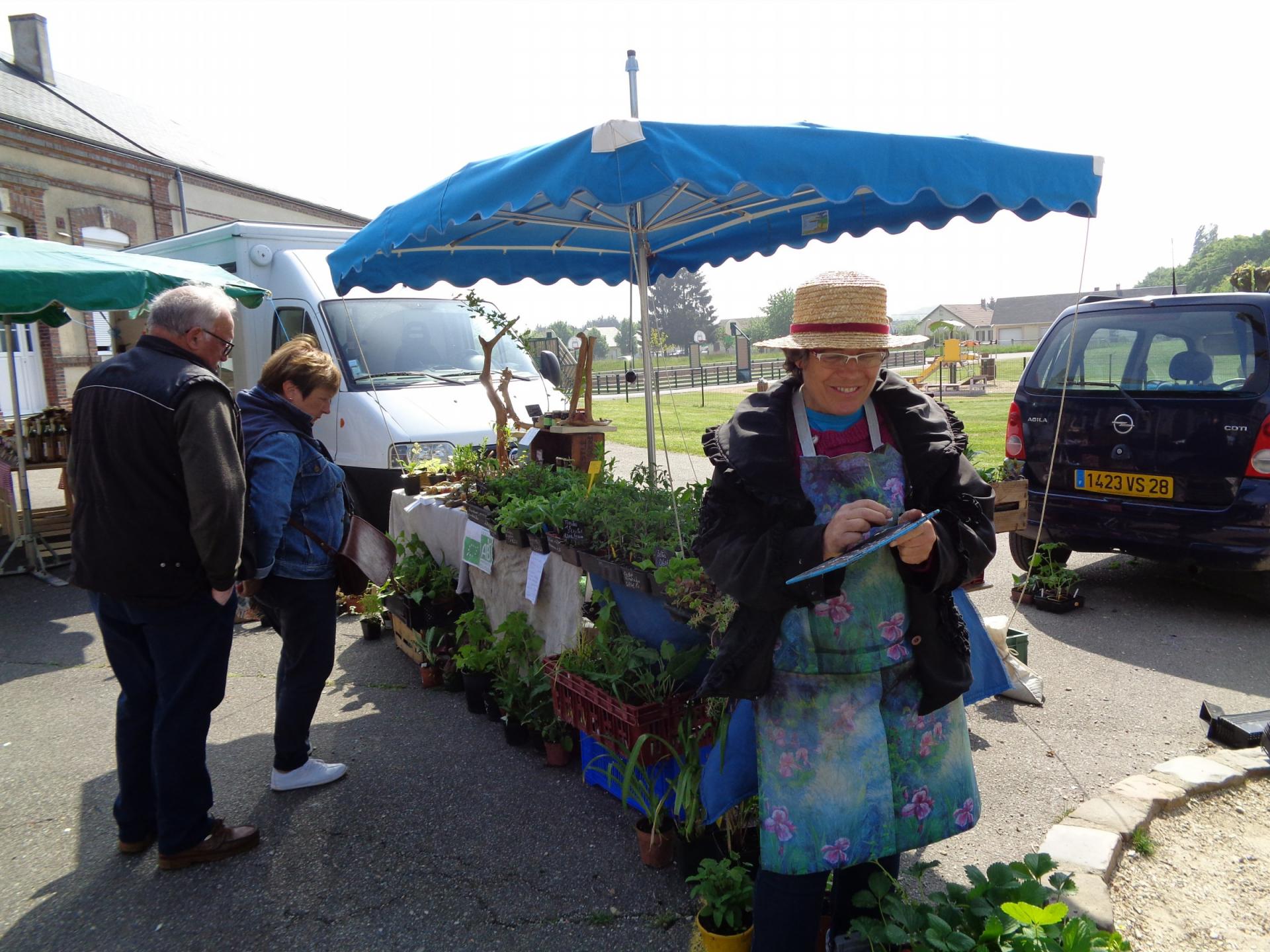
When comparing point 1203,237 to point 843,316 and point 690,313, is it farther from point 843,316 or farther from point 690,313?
point 843,316

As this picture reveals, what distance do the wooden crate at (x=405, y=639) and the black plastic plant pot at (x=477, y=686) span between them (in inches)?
25.0

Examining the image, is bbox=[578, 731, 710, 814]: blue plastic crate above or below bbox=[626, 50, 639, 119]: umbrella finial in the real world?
below

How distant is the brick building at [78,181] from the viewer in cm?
1959

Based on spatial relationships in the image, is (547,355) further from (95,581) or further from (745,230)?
(95,581)

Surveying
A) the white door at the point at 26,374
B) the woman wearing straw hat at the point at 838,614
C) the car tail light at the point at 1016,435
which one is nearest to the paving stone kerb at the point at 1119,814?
the woman wearing straw hat at the point at 838,614

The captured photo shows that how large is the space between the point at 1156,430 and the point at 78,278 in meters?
7.39

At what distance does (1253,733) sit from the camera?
3607mm

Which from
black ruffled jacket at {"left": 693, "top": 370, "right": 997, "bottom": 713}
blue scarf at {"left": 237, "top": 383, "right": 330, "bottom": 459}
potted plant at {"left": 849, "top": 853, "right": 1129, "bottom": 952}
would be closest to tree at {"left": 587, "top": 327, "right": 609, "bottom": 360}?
blue scarf at {"left": 237, "top": 383, "right": 330, "bottom": 459}

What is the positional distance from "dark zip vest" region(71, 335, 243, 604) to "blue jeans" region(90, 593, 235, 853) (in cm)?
12

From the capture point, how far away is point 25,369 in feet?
64.4

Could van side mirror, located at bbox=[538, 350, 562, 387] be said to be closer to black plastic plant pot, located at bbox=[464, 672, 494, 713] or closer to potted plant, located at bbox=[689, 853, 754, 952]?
black plastic plant pot, located at bbox=[464, 672, 494, 713]

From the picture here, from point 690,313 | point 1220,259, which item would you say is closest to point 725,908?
point 690,313

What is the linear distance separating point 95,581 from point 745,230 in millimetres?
3928

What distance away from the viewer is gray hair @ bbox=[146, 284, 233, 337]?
2906 millimetres
